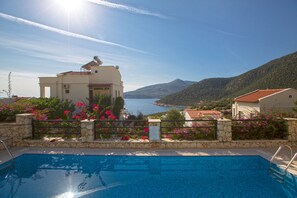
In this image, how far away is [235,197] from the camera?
462 centimetres

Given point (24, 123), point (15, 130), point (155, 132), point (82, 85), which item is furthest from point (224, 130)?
point (82, 85)

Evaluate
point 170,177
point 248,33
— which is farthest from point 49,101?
point 248,33

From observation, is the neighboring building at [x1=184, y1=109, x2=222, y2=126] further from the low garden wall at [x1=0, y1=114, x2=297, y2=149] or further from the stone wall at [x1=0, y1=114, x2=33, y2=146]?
the stone wall at [x1=0, y1=114, x2=33, y2=146]

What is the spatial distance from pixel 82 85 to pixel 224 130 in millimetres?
19258

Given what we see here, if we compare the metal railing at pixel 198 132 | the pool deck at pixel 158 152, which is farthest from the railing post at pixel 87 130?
the metal railing at pixel 198 132

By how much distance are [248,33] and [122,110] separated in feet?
60.7

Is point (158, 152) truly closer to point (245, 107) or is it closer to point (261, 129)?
point (261, 129)

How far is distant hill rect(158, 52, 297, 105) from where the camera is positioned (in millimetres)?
47531

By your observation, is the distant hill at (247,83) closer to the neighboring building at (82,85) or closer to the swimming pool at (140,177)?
the neighboring building at (82,85)

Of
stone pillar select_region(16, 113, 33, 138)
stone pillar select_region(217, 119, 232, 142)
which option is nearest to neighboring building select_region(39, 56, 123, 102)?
stone pillar select_region(16, 113, 33, 138)

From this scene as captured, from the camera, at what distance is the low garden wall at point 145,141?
26.1 ft

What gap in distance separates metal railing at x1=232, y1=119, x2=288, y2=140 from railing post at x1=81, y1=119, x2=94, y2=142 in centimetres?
689

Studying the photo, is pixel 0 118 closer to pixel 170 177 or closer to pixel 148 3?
pixel 170 177

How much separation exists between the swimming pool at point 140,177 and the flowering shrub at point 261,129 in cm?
147
